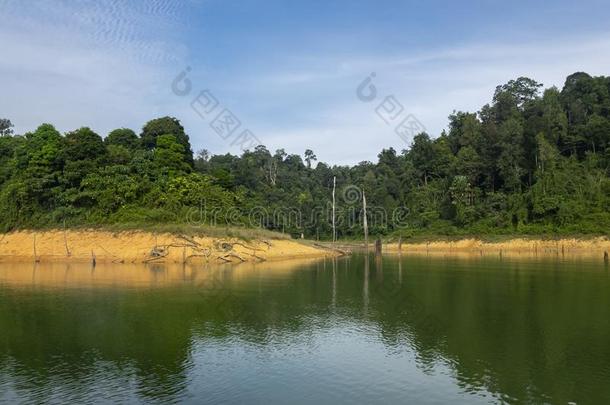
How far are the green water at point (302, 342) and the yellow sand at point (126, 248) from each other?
41.5 feet

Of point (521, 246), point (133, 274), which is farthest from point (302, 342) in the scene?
point (521, 246)

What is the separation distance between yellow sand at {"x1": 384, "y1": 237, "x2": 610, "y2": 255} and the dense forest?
1493 mm

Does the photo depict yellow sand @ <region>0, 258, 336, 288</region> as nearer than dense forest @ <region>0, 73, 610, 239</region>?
Yes

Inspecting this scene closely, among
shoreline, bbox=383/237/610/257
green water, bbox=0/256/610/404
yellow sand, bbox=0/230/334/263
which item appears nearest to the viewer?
green water, bbox=0/256/610/404

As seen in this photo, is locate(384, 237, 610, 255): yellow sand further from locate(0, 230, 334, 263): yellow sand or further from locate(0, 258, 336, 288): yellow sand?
locate(0, 258, 336, 288): yellow sand

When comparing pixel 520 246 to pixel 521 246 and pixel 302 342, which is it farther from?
pixel 302 342

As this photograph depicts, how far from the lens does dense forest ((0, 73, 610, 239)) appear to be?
160ft

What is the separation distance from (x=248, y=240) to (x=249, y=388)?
3492 cm

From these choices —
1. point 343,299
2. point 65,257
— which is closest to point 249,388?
point 343,299

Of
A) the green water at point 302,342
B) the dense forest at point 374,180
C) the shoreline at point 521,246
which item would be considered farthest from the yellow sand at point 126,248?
the shoreline at point 521,246

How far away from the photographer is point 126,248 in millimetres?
44688

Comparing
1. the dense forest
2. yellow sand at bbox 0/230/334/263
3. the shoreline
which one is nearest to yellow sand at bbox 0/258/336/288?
yellow sand at bbox 0/230/334/263

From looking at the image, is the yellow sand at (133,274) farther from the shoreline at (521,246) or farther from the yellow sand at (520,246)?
the yellow sand at (520,246)

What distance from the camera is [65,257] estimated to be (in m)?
45.8
